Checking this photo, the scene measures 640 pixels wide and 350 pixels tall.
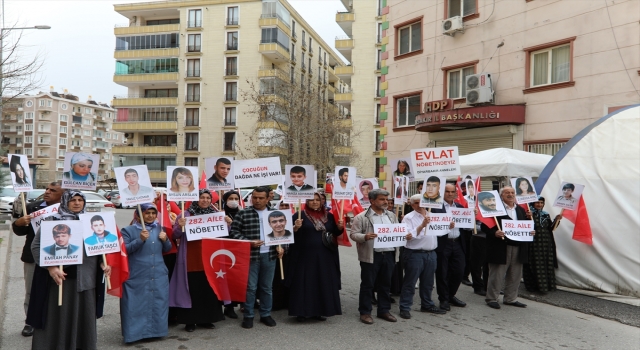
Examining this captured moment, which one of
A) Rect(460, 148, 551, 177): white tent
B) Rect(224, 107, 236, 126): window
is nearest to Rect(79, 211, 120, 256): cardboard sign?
Rect(460, 148, 551, 177): white tent

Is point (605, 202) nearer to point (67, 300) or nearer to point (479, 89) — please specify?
point (67, 300)

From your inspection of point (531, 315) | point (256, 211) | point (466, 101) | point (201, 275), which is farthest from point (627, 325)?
point (466, 101)

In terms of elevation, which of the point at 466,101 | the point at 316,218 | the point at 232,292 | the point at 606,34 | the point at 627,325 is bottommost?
the point at 627,325

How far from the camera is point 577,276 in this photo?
34.5 ft

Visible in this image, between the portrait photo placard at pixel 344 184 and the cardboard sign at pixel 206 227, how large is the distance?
1.96m

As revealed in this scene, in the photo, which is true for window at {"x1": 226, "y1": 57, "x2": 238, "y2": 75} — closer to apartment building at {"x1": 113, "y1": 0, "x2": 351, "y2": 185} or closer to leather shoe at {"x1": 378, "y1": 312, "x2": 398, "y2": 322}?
apartment building at {"x1": 113, "y1": 0, "x2": 351, "y2": 185}

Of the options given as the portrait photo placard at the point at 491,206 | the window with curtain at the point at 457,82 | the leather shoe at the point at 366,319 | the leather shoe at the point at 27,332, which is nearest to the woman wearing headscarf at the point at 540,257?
the portrait photo placard at the point at 491,206

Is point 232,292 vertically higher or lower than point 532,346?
higher

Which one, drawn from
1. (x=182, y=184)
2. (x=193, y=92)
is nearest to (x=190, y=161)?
(x=193, y=92)

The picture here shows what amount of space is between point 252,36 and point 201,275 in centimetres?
4937

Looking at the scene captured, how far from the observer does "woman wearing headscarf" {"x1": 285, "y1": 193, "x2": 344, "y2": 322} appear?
756 cm

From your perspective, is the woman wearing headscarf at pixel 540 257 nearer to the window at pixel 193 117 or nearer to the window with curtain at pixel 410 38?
the window with curtain at pixel 410 38

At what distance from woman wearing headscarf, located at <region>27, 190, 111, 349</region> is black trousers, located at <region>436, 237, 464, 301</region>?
508 centimetres

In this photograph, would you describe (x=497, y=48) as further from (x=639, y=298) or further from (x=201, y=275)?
(x=201, y=275)
